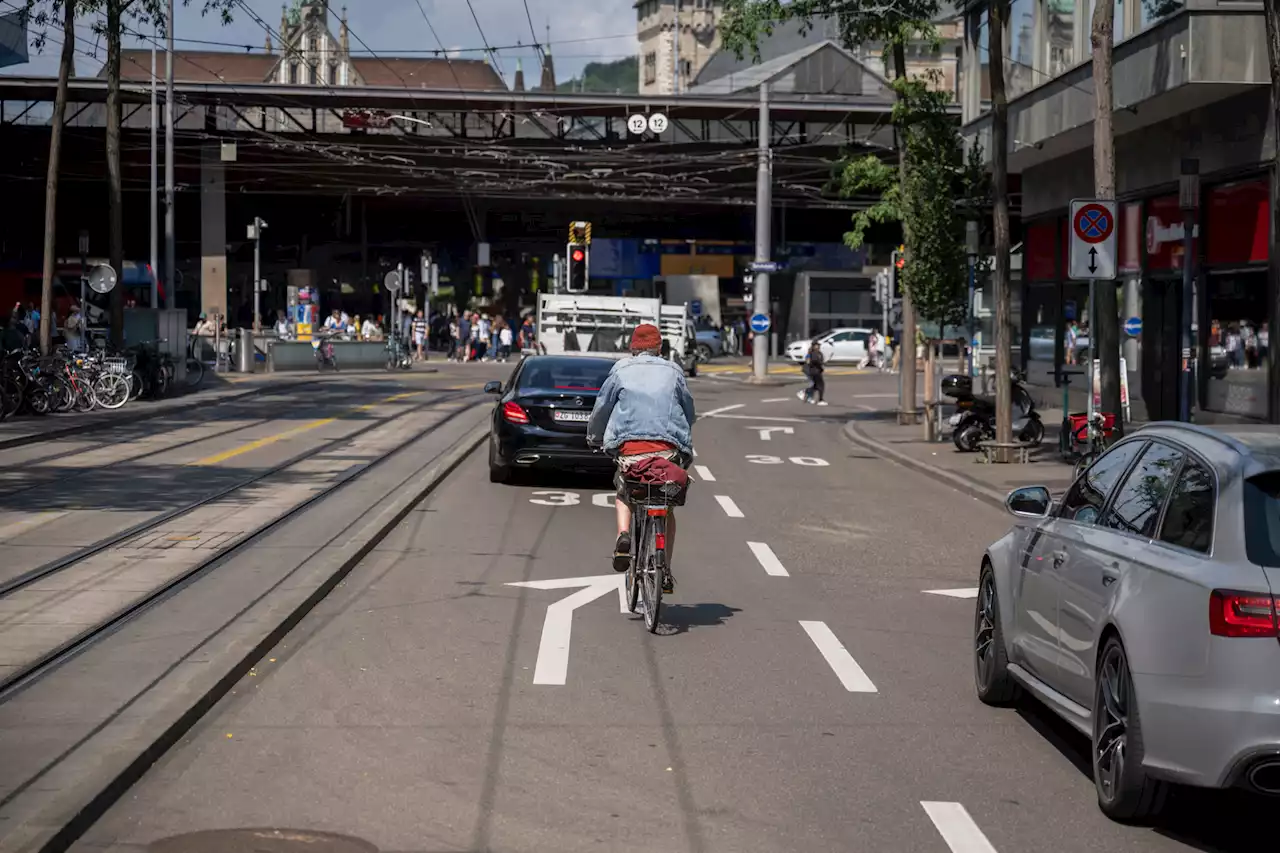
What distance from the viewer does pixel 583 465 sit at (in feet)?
58.8

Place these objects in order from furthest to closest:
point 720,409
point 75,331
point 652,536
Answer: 1. point 75,331
2. point 720,409
3. point 652,536

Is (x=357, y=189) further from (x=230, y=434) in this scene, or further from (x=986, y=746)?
(x=986, y=746)

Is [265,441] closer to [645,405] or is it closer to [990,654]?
[645,405]

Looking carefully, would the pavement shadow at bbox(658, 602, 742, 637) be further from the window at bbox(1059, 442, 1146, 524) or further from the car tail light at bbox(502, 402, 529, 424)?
the car tail light at bbox(502, 402, 529, 424)

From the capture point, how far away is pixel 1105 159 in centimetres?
1766

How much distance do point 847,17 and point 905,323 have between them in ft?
16.8

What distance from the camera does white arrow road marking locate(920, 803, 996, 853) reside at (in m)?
5.48

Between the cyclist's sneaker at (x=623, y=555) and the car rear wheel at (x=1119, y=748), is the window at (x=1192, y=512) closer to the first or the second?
the car rear wheel at (x=1119, y=748)

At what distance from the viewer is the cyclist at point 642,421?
970cm

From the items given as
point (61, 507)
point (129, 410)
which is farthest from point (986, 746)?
point (129, 410)

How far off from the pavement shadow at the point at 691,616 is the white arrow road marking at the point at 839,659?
518mm

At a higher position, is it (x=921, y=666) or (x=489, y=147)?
(x=489, y=147)

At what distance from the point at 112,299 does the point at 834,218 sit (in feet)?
152

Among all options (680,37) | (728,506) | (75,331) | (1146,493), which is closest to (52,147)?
(75,331)
